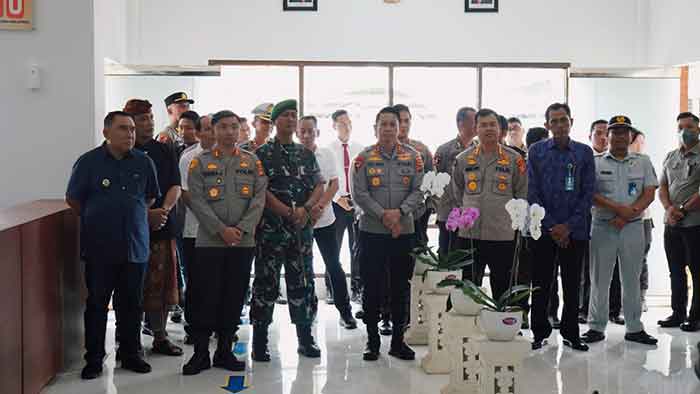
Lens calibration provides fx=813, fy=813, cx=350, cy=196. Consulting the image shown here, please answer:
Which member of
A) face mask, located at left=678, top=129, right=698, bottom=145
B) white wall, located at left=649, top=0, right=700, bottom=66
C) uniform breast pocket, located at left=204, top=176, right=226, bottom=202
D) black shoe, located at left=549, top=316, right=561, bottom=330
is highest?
white wall, located at left=649, top=0, right=700, bottom=66

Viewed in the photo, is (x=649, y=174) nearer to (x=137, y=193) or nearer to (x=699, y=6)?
(x=699, y=6)

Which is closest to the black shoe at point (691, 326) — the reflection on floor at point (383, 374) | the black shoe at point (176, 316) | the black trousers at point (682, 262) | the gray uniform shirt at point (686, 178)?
the black trousers at point (682, 262)

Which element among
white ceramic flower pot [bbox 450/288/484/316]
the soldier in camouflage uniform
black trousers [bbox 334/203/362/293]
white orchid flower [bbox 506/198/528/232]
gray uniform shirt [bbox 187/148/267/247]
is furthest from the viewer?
black trousers [bbox 334/203/362/293]

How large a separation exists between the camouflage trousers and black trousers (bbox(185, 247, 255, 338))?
153 millimetres

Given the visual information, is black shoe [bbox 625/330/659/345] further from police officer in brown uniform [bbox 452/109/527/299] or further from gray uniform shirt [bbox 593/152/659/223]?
police officer in brown uniform [bbox 452/109/527/299]

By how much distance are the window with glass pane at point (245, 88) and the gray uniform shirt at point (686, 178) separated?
11.9 ft

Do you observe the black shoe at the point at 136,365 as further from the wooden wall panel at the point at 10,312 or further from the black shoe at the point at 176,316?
the black shoe at the point at 176,316

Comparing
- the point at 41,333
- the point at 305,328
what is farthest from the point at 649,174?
the point at 41,333

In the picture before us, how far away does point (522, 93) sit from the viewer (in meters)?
8.12

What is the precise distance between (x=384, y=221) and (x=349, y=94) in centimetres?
333

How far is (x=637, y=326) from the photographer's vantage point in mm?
5746

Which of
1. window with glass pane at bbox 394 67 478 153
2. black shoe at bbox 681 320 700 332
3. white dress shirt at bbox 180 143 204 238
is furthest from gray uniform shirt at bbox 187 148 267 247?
window with glass pane at bbox 394 67 478 153

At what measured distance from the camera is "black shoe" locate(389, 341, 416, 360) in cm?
510

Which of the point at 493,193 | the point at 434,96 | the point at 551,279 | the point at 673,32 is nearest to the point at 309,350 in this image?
the point at 493,193
